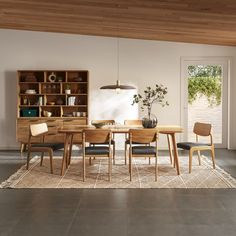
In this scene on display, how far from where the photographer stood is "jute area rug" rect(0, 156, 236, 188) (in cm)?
499

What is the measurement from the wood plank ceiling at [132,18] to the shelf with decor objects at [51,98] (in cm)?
101

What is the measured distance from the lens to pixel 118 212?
3.82 meters

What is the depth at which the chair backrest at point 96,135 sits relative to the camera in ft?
17.2

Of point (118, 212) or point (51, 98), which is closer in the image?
point (118, 212)

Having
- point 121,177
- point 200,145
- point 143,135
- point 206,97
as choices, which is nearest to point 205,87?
point 206,97

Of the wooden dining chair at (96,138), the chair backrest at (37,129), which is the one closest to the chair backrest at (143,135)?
the wooden dining chair at (96,138)

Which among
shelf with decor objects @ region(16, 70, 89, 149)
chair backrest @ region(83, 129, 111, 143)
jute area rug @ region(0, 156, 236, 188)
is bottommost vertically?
jute area rug @ region(0, 156, 236, 188)

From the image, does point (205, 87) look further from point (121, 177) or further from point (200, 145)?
point (121, 177)

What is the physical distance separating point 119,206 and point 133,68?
486 cm

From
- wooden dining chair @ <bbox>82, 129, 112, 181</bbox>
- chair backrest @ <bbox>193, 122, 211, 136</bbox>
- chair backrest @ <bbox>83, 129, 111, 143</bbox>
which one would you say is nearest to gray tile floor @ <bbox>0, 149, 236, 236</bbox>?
wooden dining chair @ <bbox>82, 129, 112, 181</bbox>

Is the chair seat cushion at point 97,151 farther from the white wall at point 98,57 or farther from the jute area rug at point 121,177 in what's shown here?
the white wall at point 98,57

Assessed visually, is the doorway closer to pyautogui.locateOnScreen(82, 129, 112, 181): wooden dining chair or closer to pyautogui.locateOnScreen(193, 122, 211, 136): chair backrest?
pyautogui.locateOnScreen(193, 122, 211, 136): chair backrest

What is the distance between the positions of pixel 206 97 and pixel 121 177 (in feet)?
12.8

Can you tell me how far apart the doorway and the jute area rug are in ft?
6.84
